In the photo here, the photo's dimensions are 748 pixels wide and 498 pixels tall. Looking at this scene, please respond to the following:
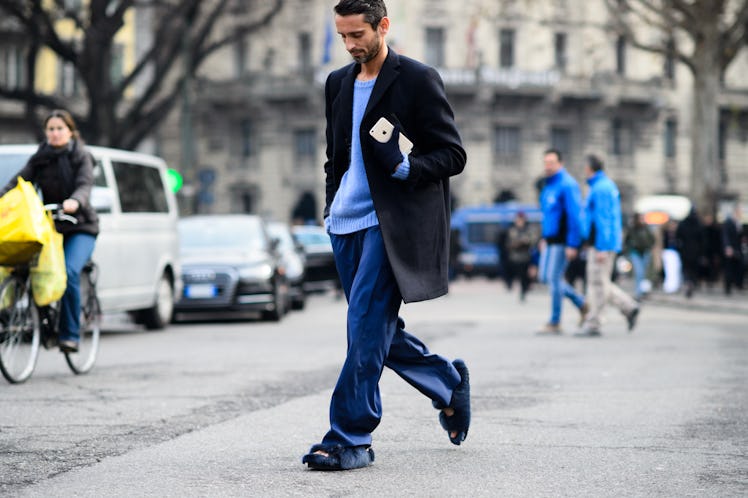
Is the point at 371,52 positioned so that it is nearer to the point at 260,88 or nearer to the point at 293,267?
the point at 293,267

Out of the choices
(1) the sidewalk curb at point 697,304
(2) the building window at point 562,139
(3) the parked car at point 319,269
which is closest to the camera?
(1) the sidewalk curb at point 697,304

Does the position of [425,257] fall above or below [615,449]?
above

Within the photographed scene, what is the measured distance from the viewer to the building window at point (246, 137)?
2322 inches

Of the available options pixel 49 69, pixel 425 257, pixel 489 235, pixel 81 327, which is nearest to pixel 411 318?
pixel 81 327

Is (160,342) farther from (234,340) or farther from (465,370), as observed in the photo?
(465,370)

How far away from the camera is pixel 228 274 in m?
17.8

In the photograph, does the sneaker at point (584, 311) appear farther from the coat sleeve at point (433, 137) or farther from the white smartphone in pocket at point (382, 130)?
the white smartphone in pocket at point (382, 130)

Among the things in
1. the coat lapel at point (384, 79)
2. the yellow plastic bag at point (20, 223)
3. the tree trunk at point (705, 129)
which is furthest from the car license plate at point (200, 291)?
the tree trunk at point (705, 129)

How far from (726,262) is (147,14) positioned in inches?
1414

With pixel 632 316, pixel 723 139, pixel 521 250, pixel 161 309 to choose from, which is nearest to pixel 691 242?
pixel 521 250

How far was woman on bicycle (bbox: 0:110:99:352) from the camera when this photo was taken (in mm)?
9727

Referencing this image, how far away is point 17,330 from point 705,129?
1021 inches

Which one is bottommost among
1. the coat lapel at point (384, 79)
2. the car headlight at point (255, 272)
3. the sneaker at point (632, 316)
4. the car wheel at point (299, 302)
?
the car wheel at point (299, 302)

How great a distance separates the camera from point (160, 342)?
46.7 ft
